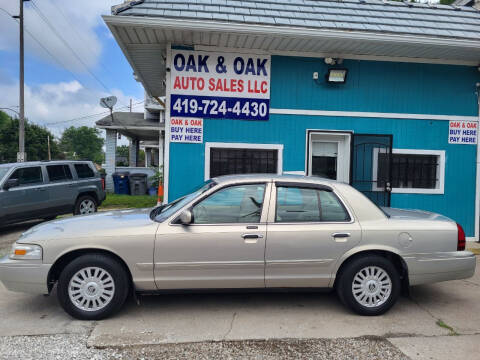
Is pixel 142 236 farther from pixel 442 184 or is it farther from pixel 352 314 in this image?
pixel 442 184

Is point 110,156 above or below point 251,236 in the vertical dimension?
above

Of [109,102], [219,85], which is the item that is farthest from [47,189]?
[109,102]

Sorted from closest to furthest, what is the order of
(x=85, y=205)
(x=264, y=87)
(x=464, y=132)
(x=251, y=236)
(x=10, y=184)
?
(x=251, y=236), (x=264, y=87), (x=464, y=132), (x=10, y=184), (x=85, y=205)

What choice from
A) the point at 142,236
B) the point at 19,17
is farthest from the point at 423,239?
the point at 19,17

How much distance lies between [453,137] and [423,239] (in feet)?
15.4

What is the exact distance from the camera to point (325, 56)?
7402 millimetres

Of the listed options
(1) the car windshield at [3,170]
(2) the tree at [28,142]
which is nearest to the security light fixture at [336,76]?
(1) the car windshield at [3,170]

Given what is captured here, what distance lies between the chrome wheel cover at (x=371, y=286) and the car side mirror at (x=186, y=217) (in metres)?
1.91

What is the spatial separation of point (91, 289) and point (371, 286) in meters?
2.99

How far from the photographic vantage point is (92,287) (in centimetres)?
378

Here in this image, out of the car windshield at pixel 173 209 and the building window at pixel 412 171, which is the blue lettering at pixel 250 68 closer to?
the building window at pixel 412 171

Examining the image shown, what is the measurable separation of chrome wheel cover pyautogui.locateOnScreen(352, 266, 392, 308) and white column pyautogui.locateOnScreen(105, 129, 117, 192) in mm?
16525

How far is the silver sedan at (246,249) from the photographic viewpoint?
12.4ft

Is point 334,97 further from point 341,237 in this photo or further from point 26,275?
point 26,275
